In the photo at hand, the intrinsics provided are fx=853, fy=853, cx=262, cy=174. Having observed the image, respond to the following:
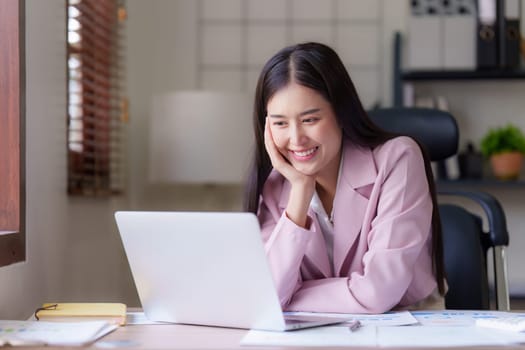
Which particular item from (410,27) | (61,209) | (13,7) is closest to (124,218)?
(13,7)

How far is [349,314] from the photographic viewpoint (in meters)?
1.43

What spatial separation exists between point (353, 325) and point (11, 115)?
75 centimetres

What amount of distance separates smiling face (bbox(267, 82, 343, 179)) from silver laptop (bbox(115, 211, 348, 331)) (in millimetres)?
351

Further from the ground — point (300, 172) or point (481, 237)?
point (300, 172)

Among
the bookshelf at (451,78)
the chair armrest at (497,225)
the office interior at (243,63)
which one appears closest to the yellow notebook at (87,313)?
the chair armrest at (497,225)

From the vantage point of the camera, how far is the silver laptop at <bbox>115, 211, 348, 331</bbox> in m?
1.20

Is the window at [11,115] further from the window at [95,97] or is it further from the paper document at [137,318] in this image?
the window at [95,97]

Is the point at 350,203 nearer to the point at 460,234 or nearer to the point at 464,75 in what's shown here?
the point at 460,234

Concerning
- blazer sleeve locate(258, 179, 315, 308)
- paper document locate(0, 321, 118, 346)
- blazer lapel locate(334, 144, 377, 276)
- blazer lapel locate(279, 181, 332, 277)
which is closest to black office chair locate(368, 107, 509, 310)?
blazer lapel locate(334, 144, 377, 276)

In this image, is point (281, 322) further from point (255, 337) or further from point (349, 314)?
point (349, 314)

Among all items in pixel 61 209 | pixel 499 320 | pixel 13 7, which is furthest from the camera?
pixel 61 209

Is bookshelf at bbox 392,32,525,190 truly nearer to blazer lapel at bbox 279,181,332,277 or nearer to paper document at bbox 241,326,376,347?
blazer lapel at bbox 279,181,332,277

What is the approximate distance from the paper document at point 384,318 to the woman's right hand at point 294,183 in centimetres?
18

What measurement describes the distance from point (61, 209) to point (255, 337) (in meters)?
0.88
